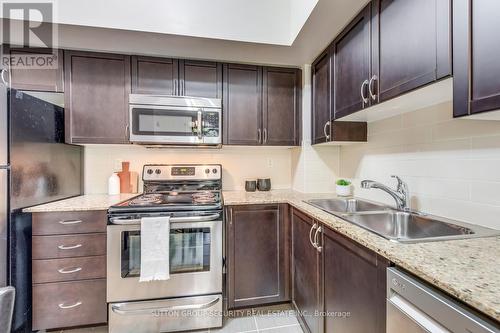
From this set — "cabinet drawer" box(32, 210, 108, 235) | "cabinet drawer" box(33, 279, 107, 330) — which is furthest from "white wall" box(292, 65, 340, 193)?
"cabinet drawer" box(33, 279, 107, 330)

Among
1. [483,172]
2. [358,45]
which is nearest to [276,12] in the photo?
[358,45]

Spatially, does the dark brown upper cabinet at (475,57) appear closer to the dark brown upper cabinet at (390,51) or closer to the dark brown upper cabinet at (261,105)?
the dark brown upper cabinet at (390,51)

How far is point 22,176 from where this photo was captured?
1.56 meters

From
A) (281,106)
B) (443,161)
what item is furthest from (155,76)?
(443,161)

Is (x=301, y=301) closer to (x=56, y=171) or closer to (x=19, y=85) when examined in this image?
(x=56, y=171)

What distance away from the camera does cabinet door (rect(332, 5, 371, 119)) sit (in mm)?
1372

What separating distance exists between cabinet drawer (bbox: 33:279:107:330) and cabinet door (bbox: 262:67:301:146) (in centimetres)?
181

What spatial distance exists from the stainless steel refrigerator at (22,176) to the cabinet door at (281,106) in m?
1.77

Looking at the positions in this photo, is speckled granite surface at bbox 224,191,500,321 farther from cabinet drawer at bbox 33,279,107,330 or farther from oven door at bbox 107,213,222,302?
cabinet drawer at bbox 33,279,107,330

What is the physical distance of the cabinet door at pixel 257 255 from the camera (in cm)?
186

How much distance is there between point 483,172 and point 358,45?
96 cm

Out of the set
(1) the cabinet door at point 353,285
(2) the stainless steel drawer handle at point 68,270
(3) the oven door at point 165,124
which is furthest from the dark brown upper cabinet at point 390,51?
(2) the stainless steel drawer handle at point 68,270

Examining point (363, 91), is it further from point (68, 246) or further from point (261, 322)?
point (68, 246)

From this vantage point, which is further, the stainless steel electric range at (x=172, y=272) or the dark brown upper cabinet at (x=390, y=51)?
the stainless steel electric range at (x=172, y=272)
